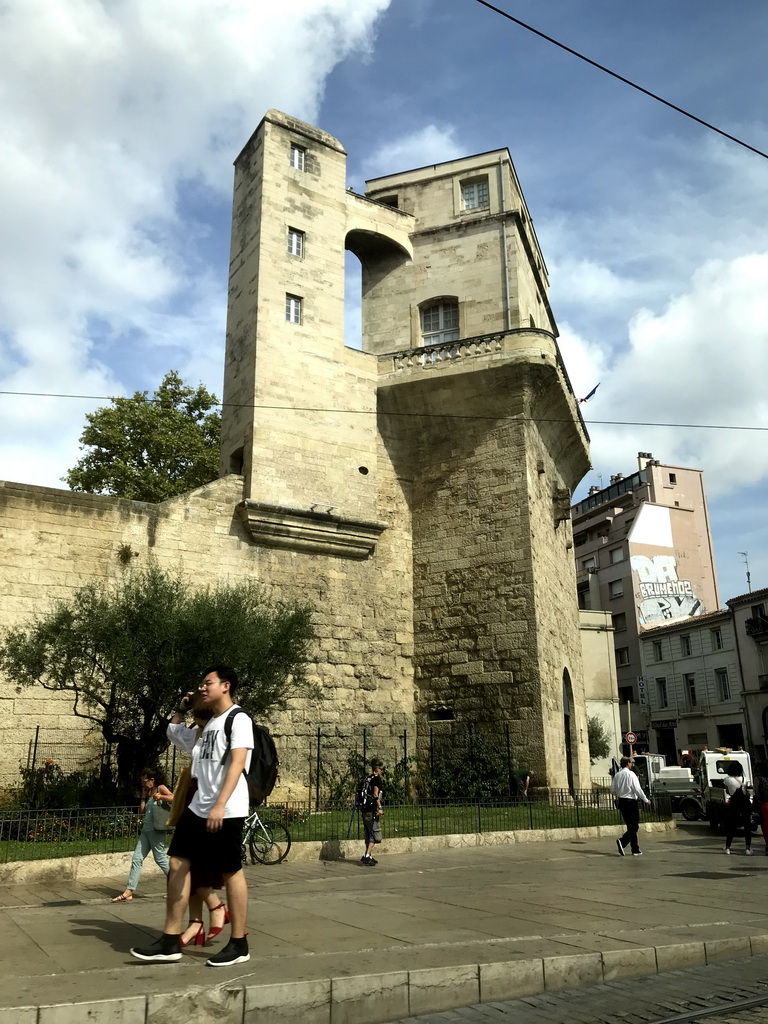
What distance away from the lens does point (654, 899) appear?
754cm

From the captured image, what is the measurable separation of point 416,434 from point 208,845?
54.4 feet

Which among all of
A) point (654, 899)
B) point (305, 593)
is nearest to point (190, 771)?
point (654, 899)

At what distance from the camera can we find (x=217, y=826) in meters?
4.68

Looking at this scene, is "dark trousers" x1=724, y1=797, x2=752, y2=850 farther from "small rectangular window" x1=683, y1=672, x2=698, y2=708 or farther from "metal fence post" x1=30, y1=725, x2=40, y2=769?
"small rectangular window" x1=683, y1=672, x2=698, y2=708

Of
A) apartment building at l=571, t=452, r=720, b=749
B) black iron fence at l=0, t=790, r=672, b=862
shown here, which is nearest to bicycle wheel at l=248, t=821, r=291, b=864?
black iron fence at l=0, t=790, r=672, b=862

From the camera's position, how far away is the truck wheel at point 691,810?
71.3 feet

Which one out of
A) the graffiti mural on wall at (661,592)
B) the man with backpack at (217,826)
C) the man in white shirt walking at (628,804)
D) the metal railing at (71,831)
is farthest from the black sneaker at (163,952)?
the graffiti mural on wall at (661,592)

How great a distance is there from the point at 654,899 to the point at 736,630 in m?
35.3

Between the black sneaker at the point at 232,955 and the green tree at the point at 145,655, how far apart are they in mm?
8084

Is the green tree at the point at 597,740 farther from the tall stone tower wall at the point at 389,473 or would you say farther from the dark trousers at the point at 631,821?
the dark trousers at the point at 631,821

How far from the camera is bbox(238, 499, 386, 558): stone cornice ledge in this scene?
17.5m

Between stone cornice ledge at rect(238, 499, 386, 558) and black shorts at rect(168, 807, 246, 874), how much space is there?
1260cm

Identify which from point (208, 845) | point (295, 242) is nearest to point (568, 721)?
point (295, 242)

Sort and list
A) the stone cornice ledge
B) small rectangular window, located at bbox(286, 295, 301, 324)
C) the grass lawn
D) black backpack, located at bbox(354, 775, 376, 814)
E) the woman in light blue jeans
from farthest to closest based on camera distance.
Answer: small rectangular window, located at bbox(286, 295, 301, 324)
the stone cornice ledge
black backpack, located at bbox(354, 775, 376, 814)
the grass lawn
the woman in light blue jeans
